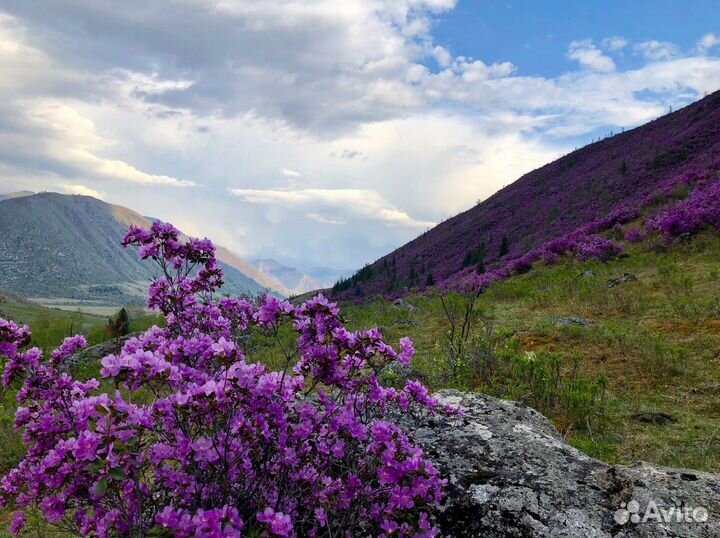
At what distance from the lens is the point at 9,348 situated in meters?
3.11

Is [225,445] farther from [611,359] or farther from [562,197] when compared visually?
[562,197]

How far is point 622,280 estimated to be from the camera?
12867mm

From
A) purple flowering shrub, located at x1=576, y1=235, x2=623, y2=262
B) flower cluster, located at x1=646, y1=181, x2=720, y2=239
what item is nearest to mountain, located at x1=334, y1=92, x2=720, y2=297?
purple flowering shrub, located at x1=576, y1=235, x2=623, y2=262

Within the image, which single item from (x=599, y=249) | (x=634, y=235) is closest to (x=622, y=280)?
(x=599, y=249)

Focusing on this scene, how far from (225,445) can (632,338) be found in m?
7.78

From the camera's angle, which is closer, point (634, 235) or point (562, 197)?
point (634, 235)

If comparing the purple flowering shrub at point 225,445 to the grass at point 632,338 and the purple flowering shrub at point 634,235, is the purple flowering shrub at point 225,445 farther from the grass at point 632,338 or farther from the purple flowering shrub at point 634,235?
the purple flowering shrub at point 634,235

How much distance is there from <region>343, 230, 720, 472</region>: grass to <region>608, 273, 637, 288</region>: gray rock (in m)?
0.21

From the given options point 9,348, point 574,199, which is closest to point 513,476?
point 9,348

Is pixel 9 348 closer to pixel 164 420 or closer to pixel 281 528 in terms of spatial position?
pixel 164 420

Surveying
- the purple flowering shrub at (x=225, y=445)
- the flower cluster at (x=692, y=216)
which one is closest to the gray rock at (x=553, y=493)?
the purple flowering shrub at (x=225, y=445)

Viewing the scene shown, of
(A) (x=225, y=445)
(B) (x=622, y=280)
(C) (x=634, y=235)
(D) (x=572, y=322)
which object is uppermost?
(C) (x=634, y=235)

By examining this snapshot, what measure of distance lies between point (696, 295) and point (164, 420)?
11.3 metres

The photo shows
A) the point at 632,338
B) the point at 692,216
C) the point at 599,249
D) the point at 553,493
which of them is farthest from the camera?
the point at 599,249
